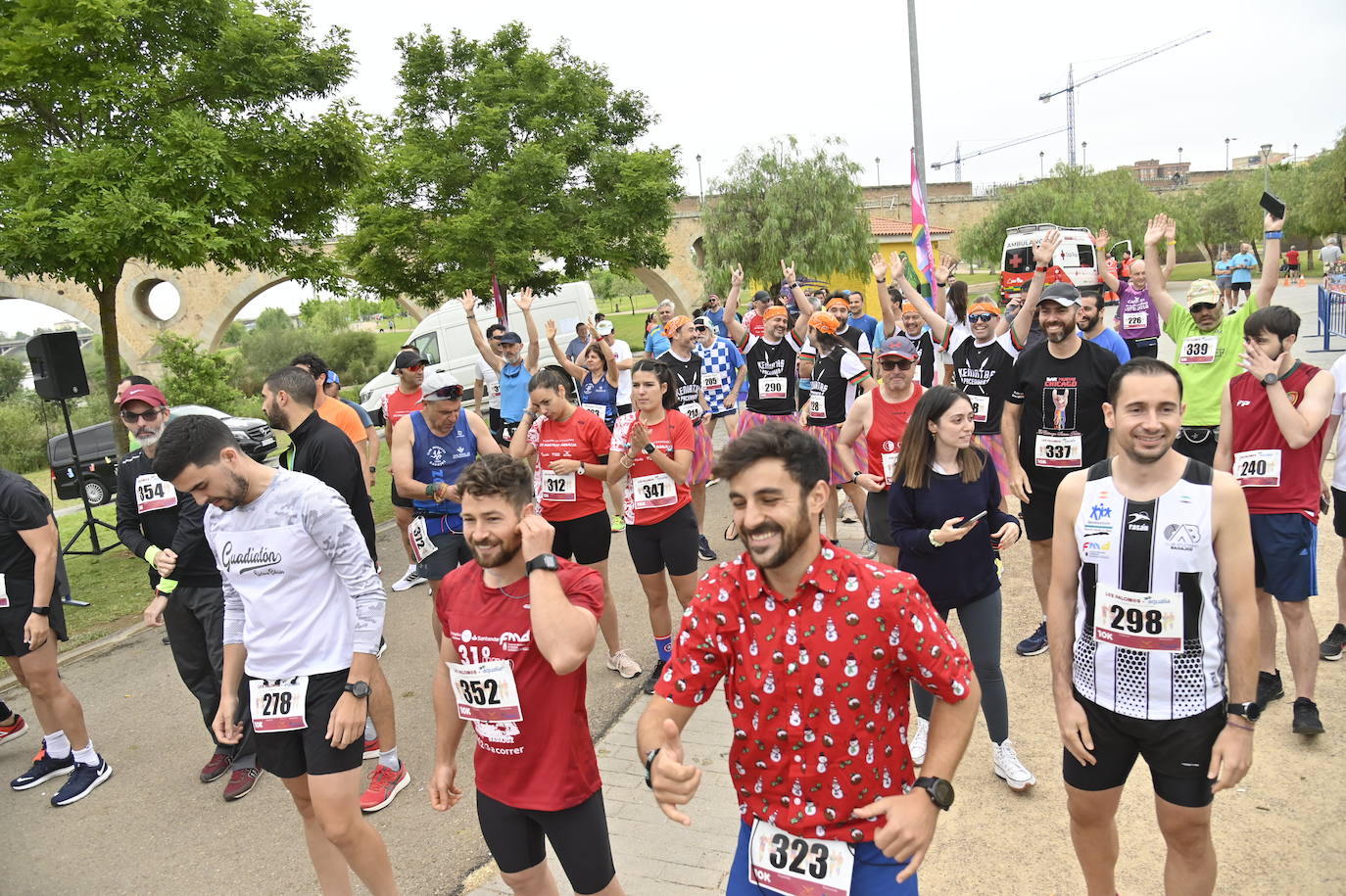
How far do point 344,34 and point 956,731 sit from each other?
1057 centimetres

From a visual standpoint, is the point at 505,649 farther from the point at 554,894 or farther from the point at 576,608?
the point at 554,894

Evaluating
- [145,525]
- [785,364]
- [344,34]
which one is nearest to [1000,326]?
[785,364]

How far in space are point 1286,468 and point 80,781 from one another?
686 centimetres

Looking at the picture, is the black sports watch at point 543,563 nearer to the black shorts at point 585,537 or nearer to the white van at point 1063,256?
the black shorts at point 585,537

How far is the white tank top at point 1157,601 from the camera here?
2.64 metres

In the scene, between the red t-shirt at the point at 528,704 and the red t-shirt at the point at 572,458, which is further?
the red t-shirt at the point at 572,458

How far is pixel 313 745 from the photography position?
328cm

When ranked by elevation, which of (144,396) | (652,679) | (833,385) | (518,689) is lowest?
(652,679)

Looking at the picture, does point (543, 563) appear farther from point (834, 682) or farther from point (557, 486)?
point (557, 486)

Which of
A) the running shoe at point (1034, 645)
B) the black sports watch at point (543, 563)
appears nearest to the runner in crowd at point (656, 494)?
the running shoe at point (1034, 645)

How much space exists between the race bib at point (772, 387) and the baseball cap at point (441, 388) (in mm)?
3451

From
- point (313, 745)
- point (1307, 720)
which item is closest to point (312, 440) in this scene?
point (313, 745)

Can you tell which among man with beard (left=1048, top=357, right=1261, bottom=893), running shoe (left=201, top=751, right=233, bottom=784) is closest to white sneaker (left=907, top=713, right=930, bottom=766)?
man with beard (left=1048, top=357, right=1261, bottom=893)

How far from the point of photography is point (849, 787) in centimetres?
212
